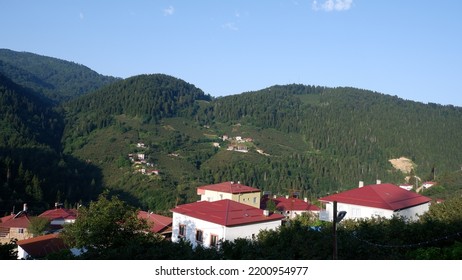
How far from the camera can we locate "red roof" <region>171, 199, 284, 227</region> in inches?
661

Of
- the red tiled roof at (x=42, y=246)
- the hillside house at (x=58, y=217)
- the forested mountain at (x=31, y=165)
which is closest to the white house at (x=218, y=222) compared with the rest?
the red tiled roof at (x=42, y=246)

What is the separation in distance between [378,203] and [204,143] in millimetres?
90612

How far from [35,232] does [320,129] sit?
319ft

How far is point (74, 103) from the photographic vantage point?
5251 inches

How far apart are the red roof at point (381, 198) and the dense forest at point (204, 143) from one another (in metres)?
18.5

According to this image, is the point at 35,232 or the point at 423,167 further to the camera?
the point at 423,167

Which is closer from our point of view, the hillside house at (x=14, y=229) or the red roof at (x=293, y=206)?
the hillside house at (x=14, y=229)

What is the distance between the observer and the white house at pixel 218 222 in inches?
653

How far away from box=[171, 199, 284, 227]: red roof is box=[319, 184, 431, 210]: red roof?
3.91m

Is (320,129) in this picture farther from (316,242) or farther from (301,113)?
(316,242)

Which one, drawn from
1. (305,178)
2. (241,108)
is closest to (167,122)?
(241,108)

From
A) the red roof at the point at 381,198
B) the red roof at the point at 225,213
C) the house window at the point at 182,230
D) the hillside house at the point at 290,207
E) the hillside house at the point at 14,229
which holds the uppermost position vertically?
the red roof at the point at 381,198

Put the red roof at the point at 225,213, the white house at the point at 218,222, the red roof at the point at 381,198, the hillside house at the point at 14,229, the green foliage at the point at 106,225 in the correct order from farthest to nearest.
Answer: the hillside house at the point at 14,229 < the red roof at the point at 381,198 < the red roof at the point at 225,213 < the white house at the point at 218,222 < the green foliage at the point at 106,225

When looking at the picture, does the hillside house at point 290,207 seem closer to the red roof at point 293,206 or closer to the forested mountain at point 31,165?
the red roof at point 293,206
